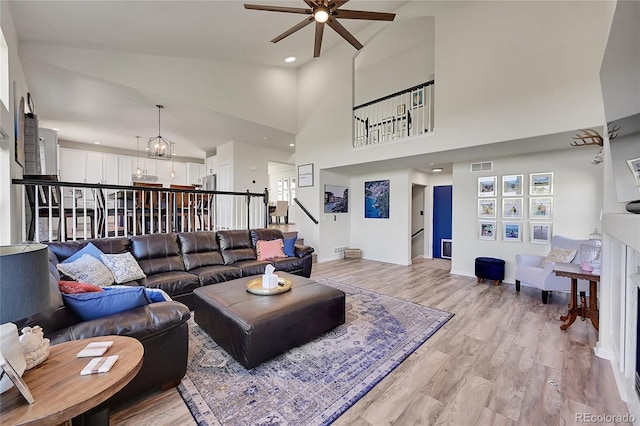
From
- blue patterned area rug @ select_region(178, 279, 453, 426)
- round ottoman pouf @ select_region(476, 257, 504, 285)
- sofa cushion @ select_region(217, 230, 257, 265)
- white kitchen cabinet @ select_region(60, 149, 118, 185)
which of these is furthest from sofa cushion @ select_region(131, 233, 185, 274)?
white kitchen cabinet @ select_region(60, 149, 118, 185)

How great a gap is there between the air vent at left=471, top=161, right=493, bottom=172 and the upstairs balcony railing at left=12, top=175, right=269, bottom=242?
414 centimetres

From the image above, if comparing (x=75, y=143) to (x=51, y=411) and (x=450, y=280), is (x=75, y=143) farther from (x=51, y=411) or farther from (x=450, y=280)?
(x=450, y=280)

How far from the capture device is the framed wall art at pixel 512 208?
4.46 meters

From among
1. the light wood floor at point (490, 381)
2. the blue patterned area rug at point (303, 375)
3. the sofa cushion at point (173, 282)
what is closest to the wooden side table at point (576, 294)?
the light wood floor at point (490, 381)

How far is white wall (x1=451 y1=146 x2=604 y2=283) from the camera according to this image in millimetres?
3891

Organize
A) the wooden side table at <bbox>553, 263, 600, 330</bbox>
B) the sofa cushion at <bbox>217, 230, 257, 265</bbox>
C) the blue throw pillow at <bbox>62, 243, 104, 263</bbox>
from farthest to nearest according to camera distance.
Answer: the sofa cushion at <bbox>217, 230, 257, 265</bbox>, the blue throw pillow at <bbox>62, 243, 104, 263</bbox>, the wooden side table at <bbox>553, 263, 600, 330</bbox>

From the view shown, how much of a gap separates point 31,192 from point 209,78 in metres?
3.34

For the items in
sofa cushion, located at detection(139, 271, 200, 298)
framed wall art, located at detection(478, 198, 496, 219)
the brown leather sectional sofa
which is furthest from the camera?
framed wall art, located at detection(478, 198, 496, 219)

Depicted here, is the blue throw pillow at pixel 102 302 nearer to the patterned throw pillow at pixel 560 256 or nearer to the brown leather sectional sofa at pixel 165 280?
the brown leather sectional sofa at pixel 165 280

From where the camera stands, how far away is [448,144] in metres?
4.23

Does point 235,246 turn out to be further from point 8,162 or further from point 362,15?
point 362,15

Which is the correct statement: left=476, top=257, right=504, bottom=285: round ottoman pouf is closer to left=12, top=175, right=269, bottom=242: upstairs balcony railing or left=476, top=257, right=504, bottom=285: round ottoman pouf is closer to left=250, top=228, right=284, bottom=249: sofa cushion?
left=250, top=228, right=284, bottom=249: sofa cushion

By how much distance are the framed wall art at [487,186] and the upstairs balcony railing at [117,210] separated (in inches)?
165

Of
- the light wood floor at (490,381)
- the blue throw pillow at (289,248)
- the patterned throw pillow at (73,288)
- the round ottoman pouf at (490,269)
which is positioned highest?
the patterned throw pillow at (73,288)
